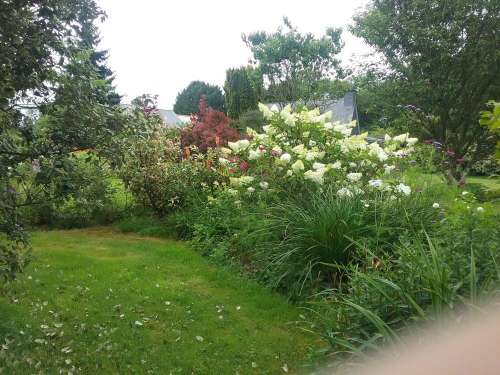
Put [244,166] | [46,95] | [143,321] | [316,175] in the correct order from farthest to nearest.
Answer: [244,166], [316,175], [143,321], [46,95]

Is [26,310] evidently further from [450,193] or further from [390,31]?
[390,31]

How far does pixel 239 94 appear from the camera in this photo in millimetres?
24625

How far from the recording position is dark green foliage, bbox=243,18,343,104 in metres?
25.0

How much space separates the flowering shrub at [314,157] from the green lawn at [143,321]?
1.56 metres

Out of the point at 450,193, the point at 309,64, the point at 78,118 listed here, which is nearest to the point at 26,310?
the point at 78,118

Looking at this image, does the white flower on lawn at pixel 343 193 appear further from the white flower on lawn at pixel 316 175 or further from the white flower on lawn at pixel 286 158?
the white flower on lawn at pixel 286 158

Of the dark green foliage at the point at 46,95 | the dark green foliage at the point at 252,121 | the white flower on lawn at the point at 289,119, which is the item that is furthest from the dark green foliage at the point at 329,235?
the dark green foliage at the point at 252,121

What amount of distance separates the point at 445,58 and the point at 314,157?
7.84 metres

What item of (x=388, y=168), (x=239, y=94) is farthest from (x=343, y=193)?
(x=239, y=94)

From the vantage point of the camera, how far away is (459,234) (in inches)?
132

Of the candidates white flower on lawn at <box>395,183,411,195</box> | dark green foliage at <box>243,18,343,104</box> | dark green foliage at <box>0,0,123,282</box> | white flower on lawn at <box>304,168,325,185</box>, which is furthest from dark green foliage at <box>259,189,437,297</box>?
dark green foliage at <box>243,18,343,104</box>

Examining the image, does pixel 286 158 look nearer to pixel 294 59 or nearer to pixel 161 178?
pixel 161 178

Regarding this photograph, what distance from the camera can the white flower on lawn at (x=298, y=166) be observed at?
5.74 m

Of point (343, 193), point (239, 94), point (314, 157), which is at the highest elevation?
point (239, 94)
